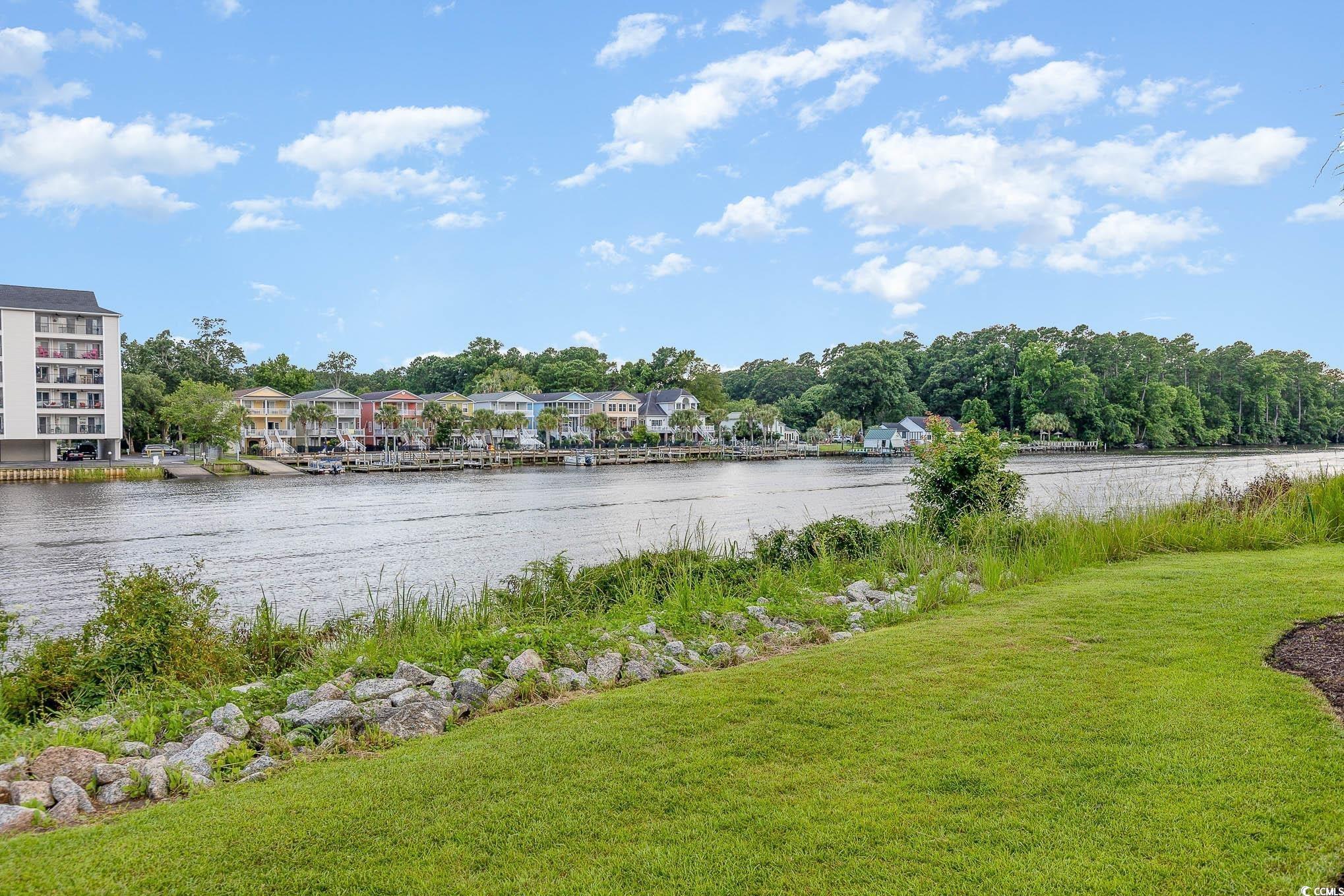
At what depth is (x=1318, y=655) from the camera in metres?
5.61

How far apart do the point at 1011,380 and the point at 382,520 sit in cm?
10297

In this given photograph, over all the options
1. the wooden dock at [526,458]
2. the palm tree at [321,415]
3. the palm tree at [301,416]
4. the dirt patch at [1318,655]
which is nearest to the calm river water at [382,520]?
the dirt patch at [1318,655]

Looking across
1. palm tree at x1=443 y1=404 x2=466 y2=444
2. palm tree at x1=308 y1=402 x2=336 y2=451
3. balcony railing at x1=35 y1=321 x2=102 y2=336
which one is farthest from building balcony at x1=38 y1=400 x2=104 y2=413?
palm tree at x1=443 y1=404 x2=466 y2=444

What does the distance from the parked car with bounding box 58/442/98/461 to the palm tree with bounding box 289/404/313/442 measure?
64.3 ft

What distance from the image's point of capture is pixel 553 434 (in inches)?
4023

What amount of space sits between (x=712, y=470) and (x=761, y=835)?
225 feet

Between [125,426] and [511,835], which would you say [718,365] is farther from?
[511,835]

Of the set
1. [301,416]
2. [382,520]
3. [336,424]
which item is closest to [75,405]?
[301,416]

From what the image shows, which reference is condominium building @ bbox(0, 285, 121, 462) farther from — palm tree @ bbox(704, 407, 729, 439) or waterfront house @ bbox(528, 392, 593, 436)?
palm tree @ bbox(704, 407, 729, 439)

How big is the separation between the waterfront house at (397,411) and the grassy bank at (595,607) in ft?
278

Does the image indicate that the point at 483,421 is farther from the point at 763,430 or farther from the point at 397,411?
the point at 763,430

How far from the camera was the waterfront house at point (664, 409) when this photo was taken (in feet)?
359

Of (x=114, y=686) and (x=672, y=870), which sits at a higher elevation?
(x=672, y=870)

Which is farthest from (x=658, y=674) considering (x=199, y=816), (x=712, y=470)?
(x=712, y=470)
